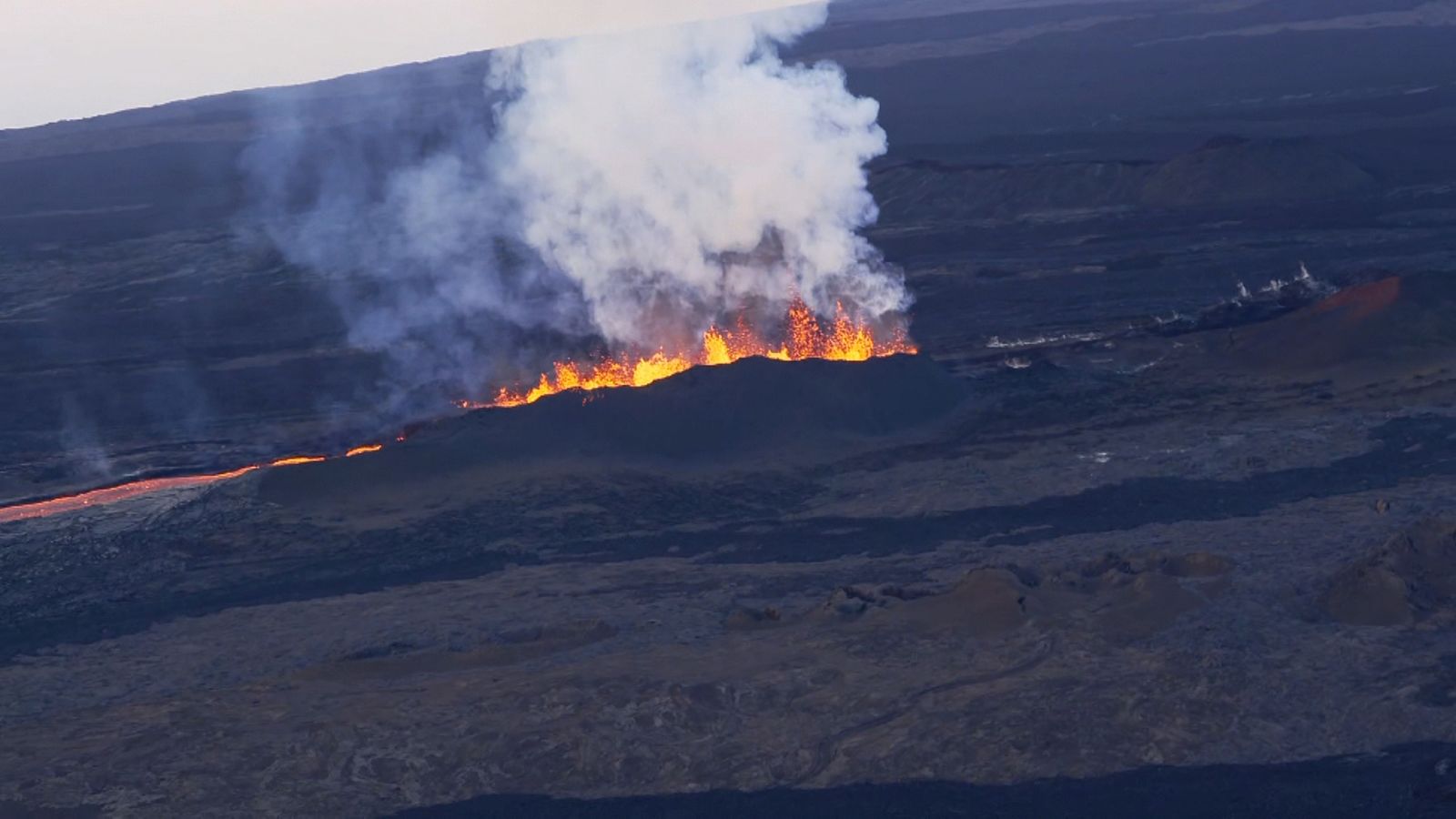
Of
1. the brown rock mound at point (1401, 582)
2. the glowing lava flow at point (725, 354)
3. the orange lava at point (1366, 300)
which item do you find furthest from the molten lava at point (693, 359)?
the brown rock mound at point (1401, 582)

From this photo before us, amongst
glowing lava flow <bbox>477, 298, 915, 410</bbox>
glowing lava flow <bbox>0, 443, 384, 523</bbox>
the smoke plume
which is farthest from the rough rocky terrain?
the smoke plume

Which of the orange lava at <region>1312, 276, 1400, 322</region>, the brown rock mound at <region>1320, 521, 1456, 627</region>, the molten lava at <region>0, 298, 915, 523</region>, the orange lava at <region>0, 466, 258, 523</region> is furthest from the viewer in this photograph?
the molten lava at <region>0, 298, 915, 523</region>

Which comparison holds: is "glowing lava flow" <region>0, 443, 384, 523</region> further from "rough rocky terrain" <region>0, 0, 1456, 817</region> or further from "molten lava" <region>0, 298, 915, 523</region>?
"rough rocky terrain" <region>0, 0, 1456, 817</region>

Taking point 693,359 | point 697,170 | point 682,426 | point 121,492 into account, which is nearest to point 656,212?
point 697,170

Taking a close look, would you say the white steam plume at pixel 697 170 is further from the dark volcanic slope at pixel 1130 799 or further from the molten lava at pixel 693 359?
the dark volcanic slope at pixel 1130 799

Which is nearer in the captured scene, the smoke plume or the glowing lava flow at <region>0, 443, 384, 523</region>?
the glowing lava flow at <region>0, 443, 384, 523</region>

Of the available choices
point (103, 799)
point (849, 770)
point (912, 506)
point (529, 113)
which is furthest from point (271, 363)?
point (849, 770)
